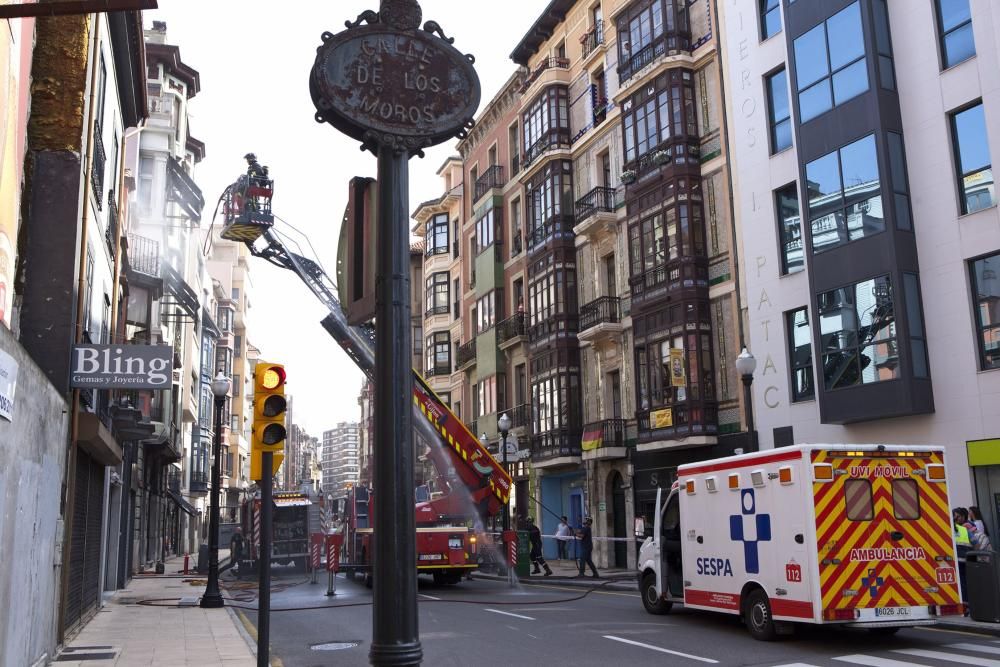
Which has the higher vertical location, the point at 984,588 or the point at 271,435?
the point at 271,435

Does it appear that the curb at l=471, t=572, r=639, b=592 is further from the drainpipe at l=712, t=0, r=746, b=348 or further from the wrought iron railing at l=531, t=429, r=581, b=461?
the wrought iron railing at l=531, t=429, r=581, b=461

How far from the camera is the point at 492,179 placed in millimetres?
43406

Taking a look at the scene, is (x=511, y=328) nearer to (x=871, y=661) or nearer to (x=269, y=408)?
(x=871, y=661)

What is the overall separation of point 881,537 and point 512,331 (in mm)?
28090

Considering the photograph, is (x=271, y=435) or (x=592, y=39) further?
(x=592, y=39)

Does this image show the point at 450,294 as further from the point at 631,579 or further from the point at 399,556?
the point at 399,556

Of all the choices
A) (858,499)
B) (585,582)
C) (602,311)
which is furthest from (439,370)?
(858,499)

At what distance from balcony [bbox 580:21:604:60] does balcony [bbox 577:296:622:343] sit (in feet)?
31.7

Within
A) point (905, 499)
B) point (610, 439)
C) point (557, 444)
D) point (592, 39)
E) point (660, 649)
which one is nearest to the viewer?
point (660, 649)

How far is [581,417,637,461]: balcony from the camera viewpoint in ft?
105

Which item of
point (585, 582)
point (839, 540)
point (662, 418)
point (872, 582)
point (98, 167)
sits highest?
point (98, 167)

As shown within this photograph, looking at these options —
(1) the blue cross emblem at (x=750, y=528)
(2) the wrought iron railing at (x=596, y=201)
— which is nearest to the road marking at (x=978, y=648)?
(1) the blue cross emblem at (x=750, y=528)

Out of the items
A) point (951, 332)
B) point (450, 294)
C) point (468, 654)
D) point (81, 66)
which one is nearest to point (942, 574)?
point (468, 654)

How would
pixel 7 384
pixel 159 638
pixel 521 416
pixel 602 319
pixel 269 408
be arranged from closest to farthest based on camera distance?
pixel 7 384, pixel 269 408, pixel 159 638, pixel 602 319, pixel 521 416
